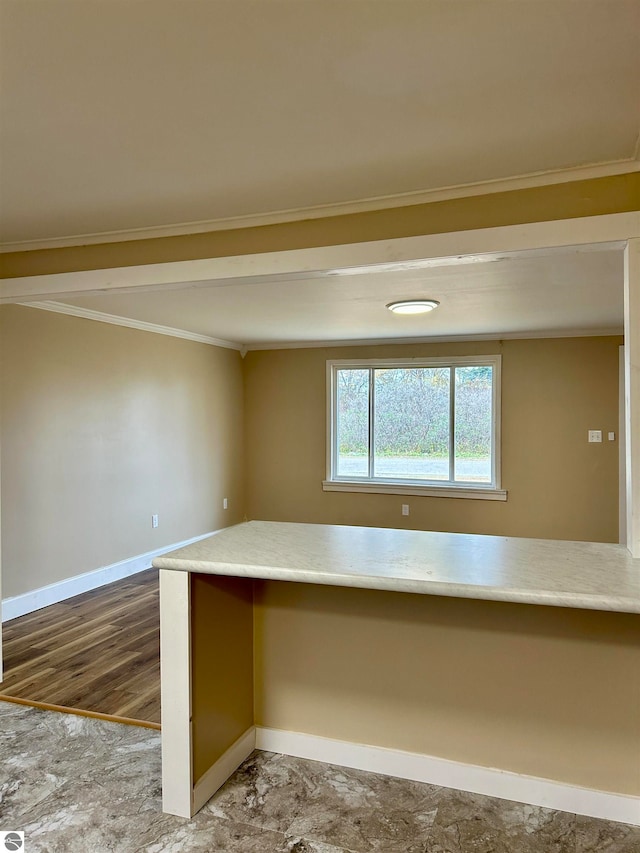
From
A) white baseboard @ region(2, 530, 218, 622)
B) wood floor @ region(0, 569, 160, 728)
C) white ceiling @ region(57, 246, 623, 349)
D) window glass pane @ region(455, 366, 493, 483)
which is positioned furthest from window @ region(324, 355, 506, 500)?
wood floor @ region(0, 569, 160, 728)

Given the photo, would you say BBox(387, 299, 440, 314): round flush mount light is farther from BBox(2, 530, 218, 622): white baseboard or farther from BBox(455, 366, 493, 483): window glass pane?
BBox(2, 530, 218, 622): white baseboard

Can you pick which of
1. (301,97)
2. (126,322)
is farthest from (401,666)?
(126,322)

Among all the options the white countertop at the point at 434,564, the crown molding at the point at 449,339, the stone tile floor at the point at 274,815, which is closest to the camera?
the white countertop at the point at 434,564

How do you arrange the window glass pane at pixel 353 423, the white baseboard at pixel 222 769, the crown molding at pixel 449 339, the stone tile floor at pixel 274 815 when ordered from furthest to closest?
the window glass pane at pixel 353 423, the crown molding at pixel 449 339, the white baseboard at pixel 222 769, the stone tile floor at pixel 274 815

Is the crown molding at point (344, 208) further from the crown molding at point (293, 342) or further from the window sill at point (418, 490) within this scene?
the window sill at point (418, 490)

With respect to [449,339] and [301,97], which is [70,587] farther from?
[449,339]

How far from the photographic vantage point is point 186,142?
6.11ft

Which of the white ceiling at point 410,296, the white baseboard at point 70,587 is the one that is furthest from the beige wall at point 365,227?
the white baseboard at point 70,587

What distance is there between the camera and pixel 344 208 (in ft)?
7.64

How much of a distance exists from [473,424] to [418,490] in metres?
0.92

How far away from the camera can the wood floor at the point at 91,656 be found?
2668 mm

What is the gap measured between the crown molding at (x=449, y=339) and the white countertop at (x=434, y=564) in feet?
12.8

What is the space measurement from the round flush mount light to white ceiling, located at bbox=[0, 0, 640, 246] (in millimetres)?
1675

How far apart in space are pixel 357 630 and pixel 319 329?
144 inches
